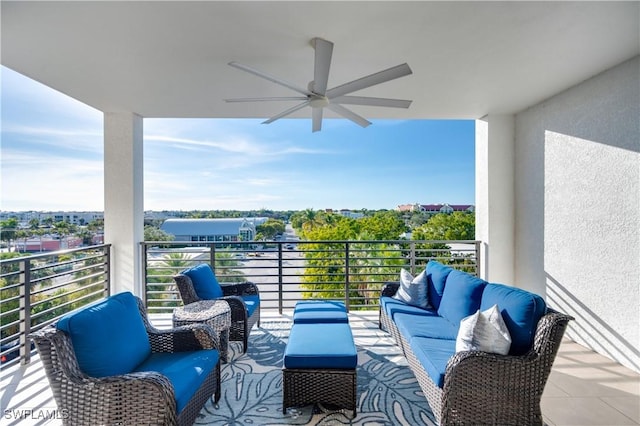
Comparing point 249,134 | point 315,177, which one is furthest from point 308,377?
point 315,177

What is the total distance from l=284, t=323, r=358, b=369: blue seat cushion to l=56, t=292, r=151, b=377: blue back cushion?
1010 mm

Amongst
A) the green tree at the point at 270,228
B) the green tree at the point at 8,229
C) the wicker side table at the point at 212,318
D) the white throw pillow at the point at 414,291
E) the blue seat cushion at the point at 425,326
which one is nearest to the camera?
the blue seat cushion at the point at 425,326

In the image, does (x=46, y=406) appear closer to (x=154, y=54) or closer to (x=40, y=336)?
(x=40, y=336)

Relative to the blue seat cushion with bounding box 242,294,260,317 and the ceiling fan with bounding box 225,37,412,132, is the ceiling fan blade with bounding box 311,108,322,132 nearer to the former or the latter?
the ceiling fan with bounding box 225,37,412,132

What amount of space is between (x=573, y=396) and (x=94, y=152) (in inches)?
250

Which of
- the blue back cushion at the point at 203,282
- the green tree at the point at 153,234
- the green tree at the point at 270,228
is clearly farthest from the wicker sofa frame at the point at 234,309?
the green tree at the point at 270,228

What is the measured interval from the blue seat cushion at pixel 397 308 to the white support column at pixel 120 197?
3.50 m

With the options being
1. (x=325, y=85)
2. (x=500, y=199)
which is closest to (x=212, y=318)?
(x=325, y=85)

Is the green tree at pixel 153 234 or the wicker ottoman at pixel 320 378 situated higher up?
the green tree at pixel 153 234

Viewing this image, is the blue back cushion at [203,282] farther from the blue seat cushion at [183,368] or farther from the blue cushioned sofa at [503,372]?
the blue cushioned sofa at [503,372]

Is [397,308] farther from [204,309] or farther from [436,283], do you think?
[204,309]

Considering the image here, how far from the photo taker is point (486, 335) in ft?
6.46

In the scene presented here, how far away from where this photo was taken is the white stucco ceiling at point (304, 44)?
2.16m

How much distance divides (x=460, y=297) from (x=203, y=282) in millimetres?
2742
